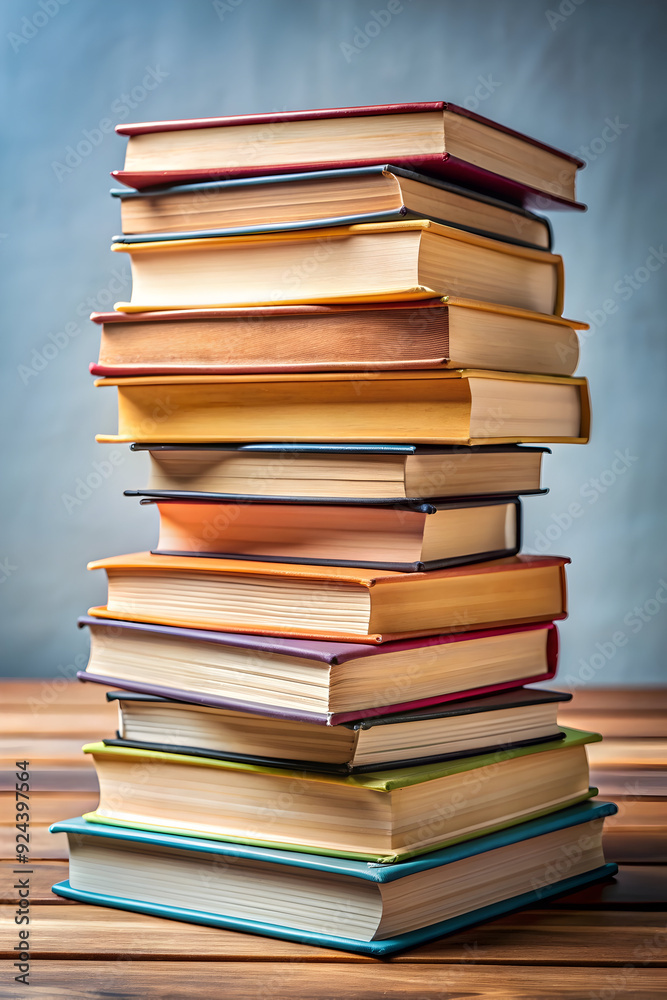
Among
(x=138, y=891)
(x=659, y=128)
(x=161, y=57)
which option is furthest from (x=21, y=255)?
(x=138, y=891)

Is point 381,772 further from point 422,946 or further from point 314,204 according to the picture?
point 314,204

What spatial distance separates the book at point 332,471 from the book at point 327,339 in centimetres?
8

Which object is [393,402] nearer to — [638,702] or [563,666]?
[638,702]

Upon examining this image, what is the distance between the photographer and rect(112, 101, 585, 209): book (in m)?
1.09

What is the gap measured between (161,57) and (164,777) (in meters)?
1.90

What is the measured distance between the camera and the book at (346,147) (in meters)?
1.09

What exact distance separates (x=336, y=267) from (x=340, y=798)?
52cm

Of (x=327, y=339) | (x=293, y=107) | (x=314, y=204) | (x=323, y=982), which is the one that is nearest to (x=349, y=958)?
(x=323, y=982)

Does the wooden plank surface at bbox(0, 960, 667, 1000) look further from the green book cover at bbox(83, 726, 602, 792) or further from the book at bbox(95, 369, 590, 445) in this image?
the book at bbox(95, 369, 590, 445)

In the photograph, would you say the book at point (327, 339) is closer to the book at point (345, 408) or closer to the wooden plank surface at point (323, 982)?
the book at point (345, 408)

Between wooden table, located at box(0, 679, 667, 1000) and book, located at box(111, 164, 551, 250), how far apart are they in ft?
2.23

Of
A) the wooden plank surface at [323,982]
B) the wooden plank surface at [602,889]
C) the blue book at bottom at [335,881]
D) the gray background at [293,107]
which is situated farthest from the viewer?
the gray background at [293,107]

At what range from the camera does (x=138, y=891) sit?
1.11 m

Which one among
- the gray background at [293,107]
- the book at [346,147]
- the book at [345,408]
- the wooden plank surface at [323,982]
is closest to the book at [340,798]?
the wooden plank surface at [323,982]
